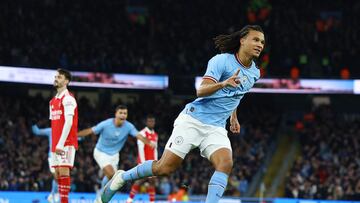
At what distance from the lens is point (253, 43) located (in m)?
8.99

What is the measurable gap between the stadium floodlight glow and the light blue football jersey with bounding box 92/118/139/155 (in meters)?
13.3

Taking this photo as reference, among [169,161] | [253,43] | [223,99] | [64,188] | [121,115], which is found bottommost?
[64,188]

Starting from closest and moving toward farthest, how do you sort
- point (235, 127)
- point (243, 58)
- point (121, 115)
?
point (243, 58) < point (235, 127) < point (121, 115)

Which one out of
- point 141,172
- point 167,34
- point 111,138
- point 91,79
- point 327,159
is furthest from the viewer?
point 167,34

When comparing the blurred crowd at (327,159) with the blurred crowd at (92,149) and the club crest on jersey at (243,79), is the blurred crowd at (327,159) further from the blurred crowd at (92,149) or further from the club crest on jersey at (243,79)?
the club crest on jersey at (243,79)

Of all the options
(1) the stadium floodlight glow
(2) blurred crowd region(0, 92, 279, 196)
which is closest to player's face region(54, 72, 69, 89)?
(2) blurred crowd region(0, 92, 279, 196)

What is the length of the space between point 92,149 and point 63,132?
16781 mm

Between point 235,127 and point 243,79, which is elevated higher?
point 243,79

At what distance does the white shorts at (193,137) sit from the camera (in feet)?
29.6

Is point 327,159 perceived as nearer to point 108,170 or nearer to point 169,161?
point 108,170

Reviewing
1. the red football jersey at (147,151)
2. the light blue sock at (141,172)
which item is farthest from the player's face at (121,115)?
the light blue sock at (141,172)

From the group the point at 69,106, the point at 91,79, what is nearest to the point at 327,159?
the point at 91,79

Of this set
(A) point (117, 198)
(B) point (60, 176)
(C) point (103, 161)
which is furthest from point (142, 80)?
(B) point (60, 176)

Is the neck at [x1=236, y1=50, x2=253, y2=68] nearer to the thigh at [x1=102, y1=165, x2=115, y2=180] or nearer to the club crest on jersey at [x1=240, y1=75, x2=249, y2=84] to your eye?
the club crest on jersey at [x1=240, y1=75, x2=249, y2=84]
